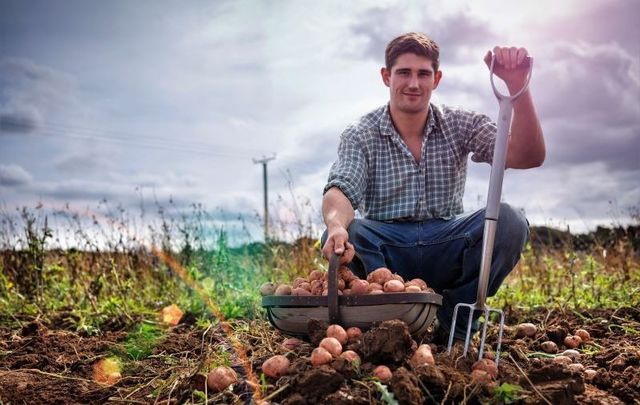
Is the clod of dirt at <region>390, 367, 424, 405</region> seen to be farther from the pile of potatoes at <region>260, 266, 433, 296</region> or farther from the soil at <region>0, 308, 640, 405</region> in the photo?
the pile of potatoes at <region>260, 266, 433, 296</region>

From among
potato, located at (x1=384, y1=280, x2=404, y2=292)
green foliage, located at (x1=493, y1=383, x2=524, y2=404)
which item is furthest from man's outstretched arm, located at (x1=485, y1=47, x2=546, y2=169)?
green foliage, located at (x1=493, y1=383, x2=524, y2=404)

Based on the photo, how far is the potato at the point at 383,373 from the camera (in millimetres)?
2357

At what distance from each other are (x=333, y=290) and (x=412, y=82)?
1.72 m

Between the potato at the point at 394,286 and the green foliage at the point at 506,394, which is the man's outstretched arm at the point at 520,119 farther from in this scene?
the green foliage at the point at 506,394

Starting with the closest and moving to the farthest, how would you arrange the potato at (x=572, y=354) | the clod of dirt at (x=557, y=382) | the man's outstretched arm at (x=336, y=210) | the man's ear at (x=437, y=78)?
1. the clod of dirt at (x=557, y=382)
2. the man's outstretched arm at (x=336, y=210)
3. the potato at (x=572, y=354)
4. the man's ear at (x=437, y=78)

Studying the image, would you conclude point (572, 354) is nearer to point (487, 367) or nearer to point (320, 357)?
point (487, 367)

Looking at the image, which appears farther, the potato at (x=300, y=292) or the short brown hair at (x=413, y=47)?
the short brown hair at (x=413, y=47)

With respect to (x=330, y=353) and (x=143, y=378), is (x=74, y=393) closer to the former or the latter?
(x=143, y=378)

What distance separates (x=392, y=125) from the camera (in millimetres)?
4055

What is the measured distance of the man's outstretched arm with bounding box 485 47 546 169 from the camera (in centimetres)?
331

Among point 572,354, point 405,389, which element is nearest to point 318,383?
point 405,389

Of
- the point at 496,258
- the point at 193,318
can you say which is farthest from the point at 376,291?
the point at 193,318

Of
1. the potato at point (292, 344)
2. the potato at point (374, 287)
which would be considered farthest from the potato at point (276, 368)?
the potato at point (374, 287)

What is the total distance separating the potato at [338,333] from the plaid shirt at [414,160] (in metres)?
1.34
